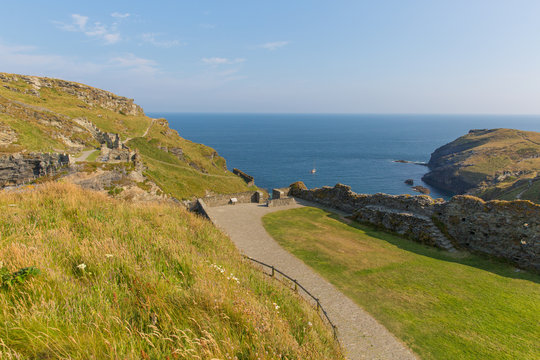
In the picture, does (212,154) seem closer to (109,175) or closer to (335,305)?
(109,175)

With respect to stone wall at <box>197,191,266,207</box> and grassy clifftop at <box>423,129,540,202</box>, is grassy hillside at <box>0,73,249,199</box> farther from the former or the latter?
grassy clifftop at <box>423,129,540,202</box>

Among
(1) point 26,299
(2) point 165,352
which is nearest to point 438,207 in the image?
(2) point 165,352

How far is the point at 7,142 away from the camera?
3322 centimetres

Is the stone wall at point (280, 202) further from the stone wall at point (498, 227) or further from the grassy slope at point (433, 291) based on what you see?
the stone wall at point (498, 227)

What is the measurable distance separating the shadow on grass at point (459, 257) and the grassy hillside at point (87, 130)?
1259 inches

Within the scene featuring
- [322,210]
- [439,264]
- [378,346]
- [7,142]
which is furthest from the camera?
[7,142]

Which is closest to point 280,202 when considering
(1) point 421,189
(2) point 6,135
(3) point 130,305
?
(3) point 130,305

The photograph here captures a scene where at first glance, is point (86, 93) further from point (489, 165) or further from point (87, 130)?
point (489, 165)

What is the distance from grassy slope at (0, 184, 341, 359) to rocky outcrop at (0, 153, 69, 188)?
26.4 metres

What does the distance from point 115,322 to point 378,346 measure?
796cm

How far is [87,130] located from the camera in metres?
51.7

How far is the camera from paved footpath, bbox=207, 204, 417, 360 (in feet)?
27.6

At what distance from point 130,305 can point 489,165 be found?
12774cm

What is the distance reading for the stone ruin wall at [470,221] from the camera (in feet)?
46.8
